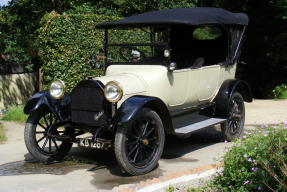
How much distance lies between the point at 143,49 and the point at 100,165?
6.30ft

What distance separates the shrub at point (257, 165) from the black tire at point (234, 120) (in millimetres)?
2875

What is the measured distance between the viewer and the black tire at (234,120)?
761 cm

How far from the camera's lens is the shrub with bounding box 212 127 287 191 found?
404 cm

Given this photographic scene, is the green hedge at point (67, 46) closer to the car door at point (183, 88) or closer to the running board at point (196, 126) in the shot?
the car door at point (183, 88)

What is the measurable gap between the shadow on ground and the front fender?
0.77m

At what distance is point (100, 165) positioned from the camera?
6.32m

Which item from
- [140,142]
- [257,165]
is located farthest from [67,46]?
[257,165]

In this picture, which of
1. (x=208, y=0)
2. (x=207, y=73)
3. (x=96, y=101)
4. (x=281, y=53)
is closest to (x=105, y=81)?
(x=96, y=101)

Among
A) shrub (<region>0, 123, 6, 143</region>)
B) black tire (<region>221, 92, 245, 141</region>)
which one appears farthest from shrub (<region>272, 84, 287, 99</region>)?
shrub (<region>0, 123, 6, 143</region>)

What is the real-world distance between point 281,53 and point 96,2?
575 cm

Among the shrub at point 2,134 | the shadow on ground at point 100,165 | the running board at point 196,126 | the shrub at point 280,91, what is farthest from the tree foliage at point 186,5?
the running board at point 196,126

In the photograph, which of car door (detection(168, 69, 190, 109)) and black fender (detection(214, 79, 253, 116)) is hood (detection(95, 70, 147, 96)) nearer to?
car door (detection(168, 69, 190, 109))

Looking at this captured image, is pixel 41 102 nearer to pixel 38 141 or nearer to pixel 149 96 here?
pixel 38 141

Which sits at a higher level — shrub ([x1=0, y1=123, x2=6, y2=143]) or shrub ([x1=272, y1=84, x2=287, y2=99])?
shrub ([x1=0, y1=123, x2=6, y2=143])
